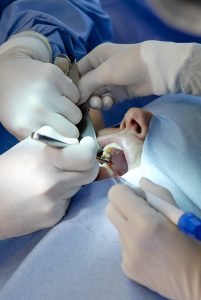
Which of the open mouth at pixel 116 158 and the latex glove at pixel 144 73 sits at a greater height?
the latex glove at pixel 144 73

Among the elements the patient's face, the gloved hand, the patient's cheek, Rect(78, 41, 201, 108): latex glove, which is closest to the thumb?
Rect(78, 41, 201, 108): latex glove

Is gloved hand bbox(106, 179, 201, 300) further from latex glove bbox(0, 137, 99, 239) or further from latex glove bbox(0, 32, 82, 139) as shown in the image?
latex glove bbox(0, 32, 82, 139)

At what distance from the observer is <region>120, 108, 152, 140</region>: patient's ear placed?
115 centimetres

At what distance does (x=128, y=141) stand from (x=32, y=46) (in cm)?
49

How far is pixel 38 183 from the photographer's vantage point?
958 mm

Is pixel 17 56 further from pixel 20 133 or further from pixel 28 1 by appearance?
pixel 28 1

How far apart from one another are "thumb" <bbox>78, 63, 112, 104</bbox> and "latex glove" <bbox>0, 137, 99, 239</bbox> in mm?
300

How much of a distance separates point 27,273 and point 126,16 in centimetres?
126

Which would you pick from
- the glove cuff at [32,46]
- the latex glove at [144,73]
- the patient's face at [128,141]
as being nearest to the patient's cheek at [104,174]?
the patient's face at [128,141]

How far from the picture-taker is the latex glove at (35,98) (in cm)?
109

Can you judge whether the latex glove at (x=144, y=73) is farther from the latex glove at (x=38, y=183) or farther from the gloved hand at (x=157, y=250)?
the gloved hand at (x=157, y=250)

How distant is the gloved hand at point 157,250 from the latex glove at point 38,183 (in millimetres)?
193

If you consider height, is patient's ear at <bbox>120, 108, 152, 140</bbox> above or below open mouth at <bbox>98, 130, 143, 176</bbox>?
above

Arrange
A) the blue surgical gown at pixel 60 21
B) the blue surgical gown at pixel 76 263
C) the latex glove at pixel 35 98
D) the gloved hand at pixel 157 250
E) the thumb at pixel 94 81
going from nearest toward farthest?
the gloved hand at pixel 157 250, the blue surgical gown at pixel 76 263, the latex glove at pixel 35 98, the thumb at pixel 94 81, the blue surgical gown at pixel 60 21
